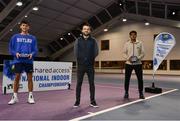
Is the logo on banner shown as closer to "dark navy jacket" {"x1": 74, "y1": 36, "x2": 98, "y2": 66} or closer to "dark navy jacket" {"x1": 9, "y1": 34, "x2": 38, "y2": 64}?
"dark navy jacket" {"x1": 74, "y1": 36, "x2": 98, "y2": 66}

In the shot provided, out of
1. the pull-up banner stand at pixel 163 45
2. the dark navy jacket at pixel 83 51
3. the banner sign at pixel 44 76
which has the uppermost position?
the pull-up banner stand at pixel 163 45

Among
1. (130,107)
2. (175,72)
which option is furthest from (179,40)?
(130,107)

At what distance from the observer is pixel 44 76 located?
796cm

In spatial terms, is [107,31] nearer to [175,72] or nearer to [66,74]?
[175,72]

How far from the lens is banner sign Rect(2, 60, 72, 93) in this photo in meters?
7.28

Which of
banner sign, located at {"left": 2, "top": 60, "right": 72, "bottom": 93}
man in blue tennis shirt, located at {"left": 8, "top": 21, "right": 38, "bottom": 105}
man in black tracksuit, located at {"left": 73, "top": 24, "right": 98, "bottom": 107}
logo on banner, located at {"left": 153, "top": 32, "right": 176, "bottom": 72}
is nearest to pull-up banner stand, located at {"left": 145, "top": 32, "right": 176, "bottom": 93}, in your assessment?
logo on banner, located at {"left": 153, "top": 32, "right": 176, "bottom": 72}

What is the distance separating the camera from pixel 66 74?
859 centimetres

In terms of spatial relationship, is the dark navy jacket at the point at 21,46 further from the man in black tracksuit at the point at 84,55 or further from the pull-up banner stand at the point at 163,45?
the pull-up banner stand at the point at 163,45

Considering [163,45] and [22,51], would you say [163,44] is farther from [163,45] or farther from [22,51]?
[22,51]

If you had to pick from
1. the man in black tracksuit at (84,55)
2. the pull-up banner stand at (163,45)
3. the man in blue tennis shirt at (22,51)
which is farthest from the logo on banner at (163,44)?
the man in blue tennis shirt at (22,51)

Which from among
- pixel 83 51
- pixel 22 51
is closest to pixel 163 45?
pixel 83 51

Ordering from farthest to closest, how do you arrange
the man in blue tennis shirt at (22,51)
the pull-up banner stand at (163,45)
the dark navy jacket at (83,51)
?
the pull-up banner stand at (163,45)
the man in blue tennis shirt at (22,51)
the dark navy jacket at (83,51)

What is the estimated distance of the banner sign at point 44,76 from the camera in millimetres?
7281

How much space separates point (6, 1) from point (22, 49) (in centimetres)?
1155
